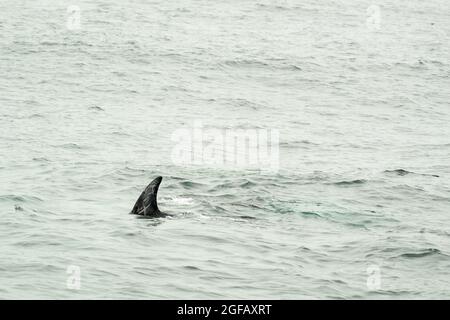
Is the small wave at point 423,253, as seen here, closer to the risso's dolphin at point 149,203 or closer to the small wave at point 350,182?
the risso's dolphin at point 149,203

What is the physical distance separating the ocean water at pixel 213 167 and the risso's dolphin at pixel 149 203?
383 mm

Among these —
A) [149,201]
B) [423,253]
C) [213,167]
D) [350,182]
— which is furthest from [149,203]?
[350,182]

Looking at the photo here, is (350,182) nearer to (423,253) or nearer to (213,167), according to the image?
(213,167)

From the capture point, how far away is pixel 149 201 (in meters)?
19.9

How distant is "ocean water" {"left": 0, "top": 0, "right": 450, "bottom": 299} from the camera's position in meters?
16.7

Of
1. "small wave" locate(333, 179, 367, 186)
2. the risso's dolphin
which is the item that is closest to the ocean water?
"small wave" locate(333, 179, 367, 186)

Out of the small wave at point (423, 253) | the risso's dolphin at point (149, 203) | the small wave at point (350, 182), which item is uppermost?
the risso's dolphin at point (149, 203)

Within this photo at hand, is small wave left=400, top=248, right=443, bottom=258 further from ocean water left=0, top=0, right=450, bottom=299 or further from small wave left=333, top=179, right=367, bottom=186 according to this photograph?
small wave left=333, top=179, right=367, bottom=186

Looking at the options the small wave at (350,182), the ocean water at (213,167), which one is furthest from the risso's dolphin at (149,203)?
the small wave at (350,182)

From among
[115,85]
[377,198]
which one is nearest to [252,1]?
[115,85]

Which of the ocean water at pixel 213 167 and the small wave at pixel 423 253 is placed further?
the small wave at pixel 423 253

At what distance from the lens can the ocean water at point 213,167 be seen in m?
16.7

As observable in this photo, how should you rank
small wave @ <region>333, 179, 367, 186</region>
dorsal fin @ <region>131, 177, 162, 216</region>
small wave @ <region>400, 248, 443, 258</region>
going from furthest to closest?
small wave @ <region>333, 179, 367, 186</region> < dorsal fin @ <region>131, 177, 162, 216</region> < small wave @ <region>400, 248, 443, 258</region>

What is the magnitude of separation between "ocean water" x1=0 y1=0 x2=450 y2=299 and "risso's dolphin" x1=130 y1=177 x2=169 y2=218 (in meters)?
0.38
